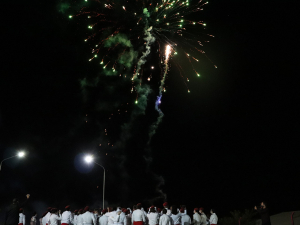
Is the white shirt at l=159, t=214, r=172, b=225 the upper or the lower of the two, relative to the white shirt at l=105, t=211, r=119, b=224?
lower

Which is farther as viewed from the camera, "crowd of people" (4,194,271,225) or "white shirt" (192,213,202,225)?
"white shirt" (192,213,202,225)

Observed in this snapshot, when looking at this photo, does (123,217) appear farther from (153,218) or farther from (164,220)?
(164,220)

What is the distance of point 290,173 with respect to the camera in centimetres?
3716

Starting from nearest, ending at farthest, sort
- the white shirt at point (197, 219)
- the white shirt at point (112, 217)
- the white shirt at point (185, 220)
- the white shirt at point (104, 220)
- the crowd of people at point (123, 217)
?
the crowd of people at point (123, 217) < the white shirt at point (112, 217) < the white shirt at point (185, 220) < the white shirt at point (104, 220) < the white shirt at point (197, 219)

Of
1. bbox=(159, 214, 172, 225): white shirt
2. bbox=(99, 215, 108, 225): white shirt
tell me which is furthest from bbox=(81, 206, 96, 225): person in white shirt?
bbox=(159, 214, 172, 225): white shirt

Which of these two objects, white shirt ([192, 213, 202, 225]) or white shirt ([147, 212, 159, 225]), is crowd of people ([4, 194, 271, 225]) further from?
white shirt ([192, 213, 202, 225])

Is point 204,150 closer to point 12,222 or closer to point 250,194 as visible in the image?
point 250,194

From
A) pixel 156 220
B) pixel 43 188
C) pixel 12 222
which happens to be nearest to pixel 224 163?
pixel 43 188

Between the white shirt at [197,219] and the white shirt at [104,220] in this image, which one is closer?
the white shirt at [104,220]

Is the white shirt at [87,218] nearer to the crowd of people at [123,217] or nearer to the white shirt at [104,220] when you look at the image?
the crowd of people at [123,217]

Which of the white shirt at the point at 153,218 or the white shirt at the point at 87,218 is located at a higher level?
the white shirt at the point at 87,218

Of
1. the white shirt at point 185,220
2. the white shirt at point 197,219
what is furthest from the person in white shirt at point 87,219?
the white shirt at point 197,219

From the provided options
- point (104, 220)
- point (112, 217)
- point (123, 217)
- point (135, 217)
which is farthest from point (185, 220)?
point (104, 220)

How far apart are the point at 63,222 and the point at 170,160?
4179cm
